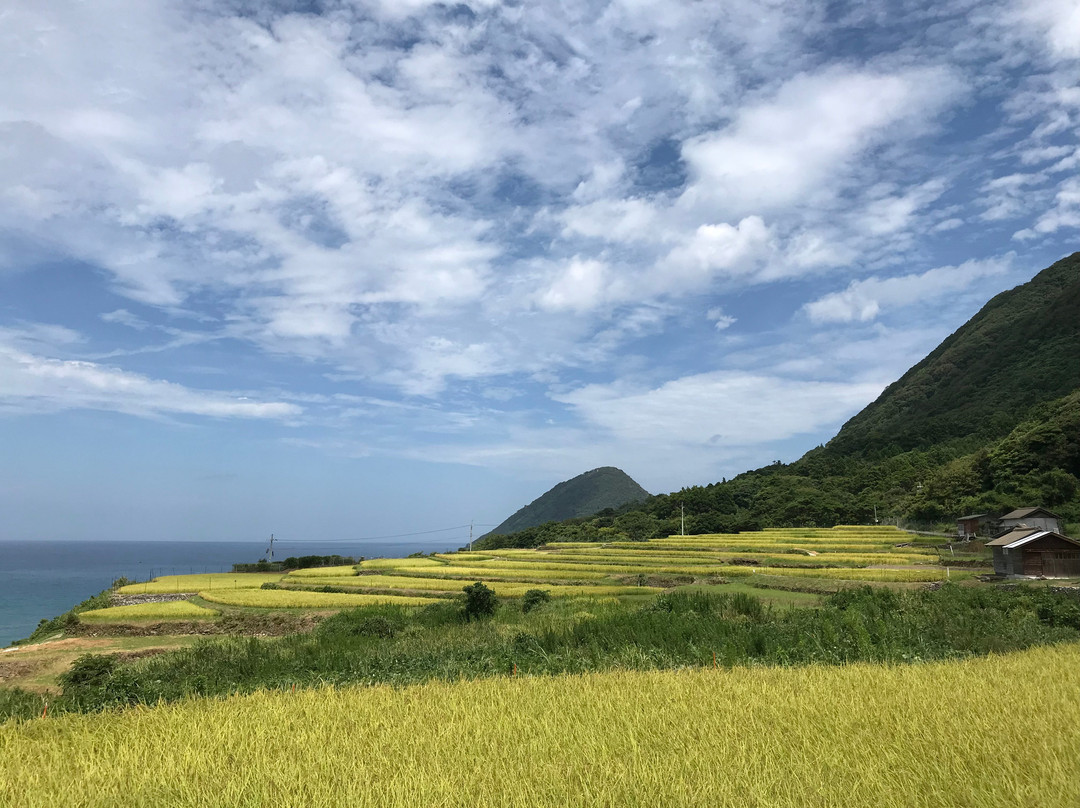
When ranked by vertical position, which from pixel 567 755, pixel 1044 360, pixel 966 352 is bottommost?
pixel 567 755

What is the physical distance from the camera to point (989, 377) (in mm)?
115750

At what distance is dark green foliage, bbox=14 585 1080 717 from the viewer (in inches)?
422

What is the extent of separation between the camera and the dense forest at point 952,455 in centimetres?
4978

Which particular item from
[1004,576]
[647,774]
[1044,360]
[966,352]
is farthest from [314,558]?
[966,352]

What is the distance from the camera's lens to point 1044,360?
104m

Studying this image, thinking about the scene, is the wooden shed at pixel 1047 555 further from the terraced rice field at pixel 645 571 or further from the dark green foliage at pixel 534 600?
the dark green foliage at pixel 534 600

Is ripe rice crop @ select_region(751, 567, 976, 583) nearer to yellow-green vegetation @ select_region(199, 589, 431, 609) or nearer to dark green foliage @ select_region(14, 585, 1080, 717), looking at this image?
dark green foliage @ select_region(14, 585, 1080, 717)

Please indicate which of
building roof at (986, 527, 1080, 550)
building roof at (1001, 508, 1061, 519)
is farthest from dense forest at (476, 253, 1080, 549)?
building roof at (986, 527, 1080, 550)

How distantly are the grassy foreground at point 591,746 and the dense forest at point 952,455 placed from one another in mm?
43551

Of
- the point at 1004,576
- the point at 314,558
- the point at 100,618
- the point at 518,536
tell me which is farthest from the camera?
the point at 518,536

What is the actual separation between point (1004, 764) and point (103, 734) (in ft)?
26.5

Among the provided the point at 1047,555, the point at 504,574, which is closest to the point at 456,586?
the point at 504,574

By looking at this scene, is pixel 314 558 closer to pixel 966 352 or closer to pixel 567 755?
pixel 567 755

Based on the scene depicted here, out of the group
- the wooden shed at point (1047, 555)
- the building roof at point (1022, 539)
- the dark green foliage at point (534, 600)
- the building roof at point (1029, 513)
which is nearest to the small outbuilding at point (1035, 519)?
the building roof at point (1029, 513)
